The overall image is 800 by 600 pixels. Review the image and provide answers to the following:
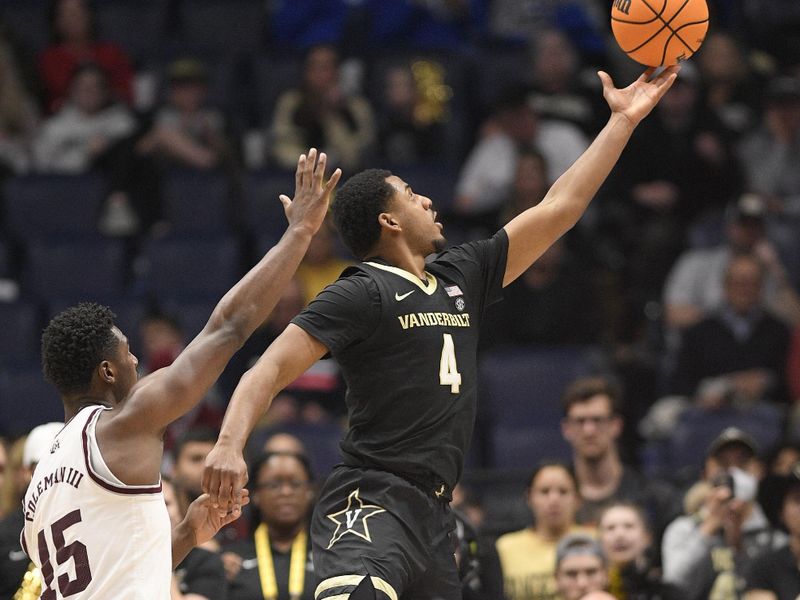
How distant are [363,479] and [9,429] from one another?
19.8ft

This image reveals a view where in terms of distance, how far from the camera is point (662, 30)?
6184mm

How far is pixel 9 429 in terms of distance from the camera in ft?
35.4

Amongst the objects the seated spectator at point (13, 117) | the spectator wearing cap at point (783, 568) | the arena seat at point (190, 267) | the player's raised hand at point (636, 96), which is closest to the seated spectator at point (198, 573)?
the spectator wearing cap at point (783, 568)

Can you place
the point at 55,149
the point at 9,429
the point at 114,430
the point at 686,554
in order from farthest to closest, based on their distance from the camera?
the point at 55,149, the point at 9,429, the point at 686,554, the point at 114,430

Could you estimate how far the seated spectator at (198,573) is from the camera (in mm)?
7559

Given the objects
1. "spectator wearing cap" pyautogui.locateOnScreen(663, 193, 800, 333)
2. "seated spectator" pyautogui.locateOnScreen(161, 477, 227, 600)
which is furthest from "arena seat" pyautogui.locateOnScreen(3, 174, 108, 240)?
"seated spectator" pyautogui.locateOnScreen(161, 477, 227, 600)

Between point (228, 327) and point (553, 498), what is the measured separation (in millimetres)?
4087

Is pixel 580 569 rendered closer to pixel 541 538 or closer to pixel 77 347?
pixel 541 538

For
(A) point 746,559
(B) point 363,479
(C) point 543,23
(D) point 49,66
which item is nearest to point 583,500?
(A) point 746,559

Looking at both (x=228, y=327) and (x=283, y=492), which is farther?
(x=283, y=492)

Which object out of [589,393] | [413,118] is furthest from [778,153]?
[589,393]

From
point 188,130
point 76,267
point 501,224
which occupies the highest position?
point 188,130

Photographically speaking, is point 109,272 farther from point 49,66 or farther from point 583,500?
point 583,500

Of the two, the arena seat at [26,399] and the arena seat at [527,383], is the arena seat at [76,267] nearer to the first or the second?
the arena seat at [26,399]
